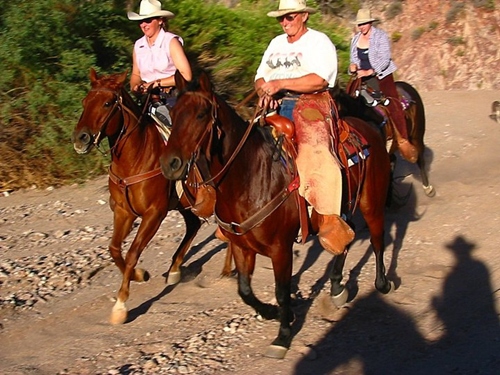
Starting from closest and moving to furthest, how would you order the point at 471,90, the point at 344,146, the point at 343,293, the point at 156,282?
1. the point at 344,146
2. the point at 343,293
3. the point at 156,282
4. the point at 471,90

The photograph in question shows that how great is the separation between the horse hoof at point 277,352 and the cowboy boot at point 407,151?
372cm

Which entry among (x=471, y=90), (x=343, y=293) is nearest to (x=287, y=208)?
(x=343, y=293)

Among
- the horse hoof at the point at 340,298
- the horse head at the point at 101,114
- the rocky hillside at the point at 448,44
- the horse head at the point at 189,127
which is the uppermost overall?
the horse head at the point at 189,127

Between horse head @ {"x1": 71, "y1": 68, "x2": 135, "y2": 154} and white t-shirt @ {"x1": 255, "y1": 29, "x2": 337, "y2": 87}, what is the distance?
1469mm

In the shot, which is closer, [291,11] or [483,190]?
[291,11]

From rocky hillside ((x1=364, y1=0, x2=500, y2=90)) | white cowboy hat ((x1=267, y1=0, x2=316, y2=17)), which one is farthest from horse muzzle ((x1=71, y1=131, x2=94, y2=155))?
rocky hillside ((x1=364, y1=0, x2=500, y2=90))

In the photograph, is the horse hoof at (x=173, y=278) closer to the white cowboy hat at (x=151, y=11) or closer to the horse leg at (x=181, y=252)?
the horse leg at (x=181, y=252)

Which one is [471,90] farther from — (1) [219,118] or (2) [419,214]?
(1) [219,118]

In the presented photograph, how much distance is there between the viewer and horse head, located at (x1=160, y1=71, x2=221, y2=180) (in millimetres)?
4867

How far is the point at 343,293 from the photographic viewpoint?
6824 mm

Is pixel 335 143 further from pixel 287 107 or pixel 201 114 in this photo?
pixel 201 114

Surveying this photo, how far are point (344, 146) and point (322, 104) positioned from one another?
479 millimetres

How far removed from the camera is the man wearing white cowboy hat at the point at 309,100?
5.86m

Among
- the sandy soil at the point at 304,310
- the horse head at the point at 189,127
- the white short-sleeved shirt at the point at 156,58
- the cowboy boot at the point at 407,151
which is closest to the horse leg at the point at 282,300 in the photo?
the sandy soil at the point at 304,310
